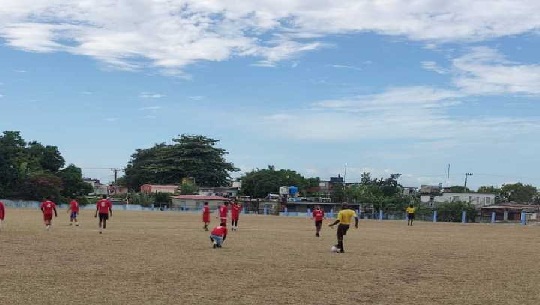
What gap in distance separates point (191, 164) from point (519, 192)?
61198 mm

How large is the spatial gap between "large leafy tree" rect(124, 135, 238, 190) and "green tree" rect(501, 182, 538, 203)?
5155 centimetres

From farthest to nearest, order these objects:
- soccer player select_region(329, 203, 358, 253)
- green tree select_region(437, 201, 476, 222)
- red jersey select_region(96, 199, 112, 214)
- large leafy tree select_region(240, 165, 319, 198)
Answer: large leafy tree select_region(240, 165, 319, 198) → green tree select_region(437, 201, 476, 222) → red jersey select_region(96, 199, 112, 214) → soccer player select_region(329, 203, 358, 253)

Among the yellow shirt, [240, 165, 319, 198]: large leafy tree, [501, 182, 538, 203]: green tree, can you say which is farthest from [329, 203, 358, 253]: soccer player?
A: [501, 182, 538, 203]: green tree

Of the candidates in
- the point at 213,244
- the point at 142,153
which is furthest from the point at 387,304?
the point at 142,153

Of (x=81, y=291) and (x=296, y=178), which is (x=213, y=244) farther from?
(x=296, y=178)

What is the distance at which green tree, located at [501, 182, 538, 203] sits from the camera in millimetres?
118438

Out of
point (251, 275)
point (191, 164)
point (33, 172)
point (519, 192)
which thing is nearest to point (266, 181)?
point (191, 164)

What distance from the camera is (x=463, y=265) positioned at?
15391 mm

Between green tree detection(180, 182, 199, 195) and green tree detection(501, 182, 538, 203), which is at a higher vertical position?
green tree detection(501, 182, 538, 203)

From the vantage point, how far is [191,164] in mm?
107250

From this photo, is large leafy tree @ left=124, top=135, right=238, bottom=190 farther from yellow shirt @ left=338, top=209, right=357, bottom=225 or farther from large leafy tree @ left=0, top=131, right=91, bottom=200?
yellow shirt @ left=338, top=209, right=357, bottom=225

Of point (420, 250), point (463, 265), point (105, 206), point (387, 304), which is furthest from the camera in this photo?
point (105, 206)

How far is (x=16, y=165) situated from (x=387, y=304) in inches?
3135

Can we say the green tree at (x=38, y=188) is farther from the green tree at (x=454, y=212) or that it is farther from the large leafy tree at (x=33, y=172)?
the green tree at (x=454, y=212)
